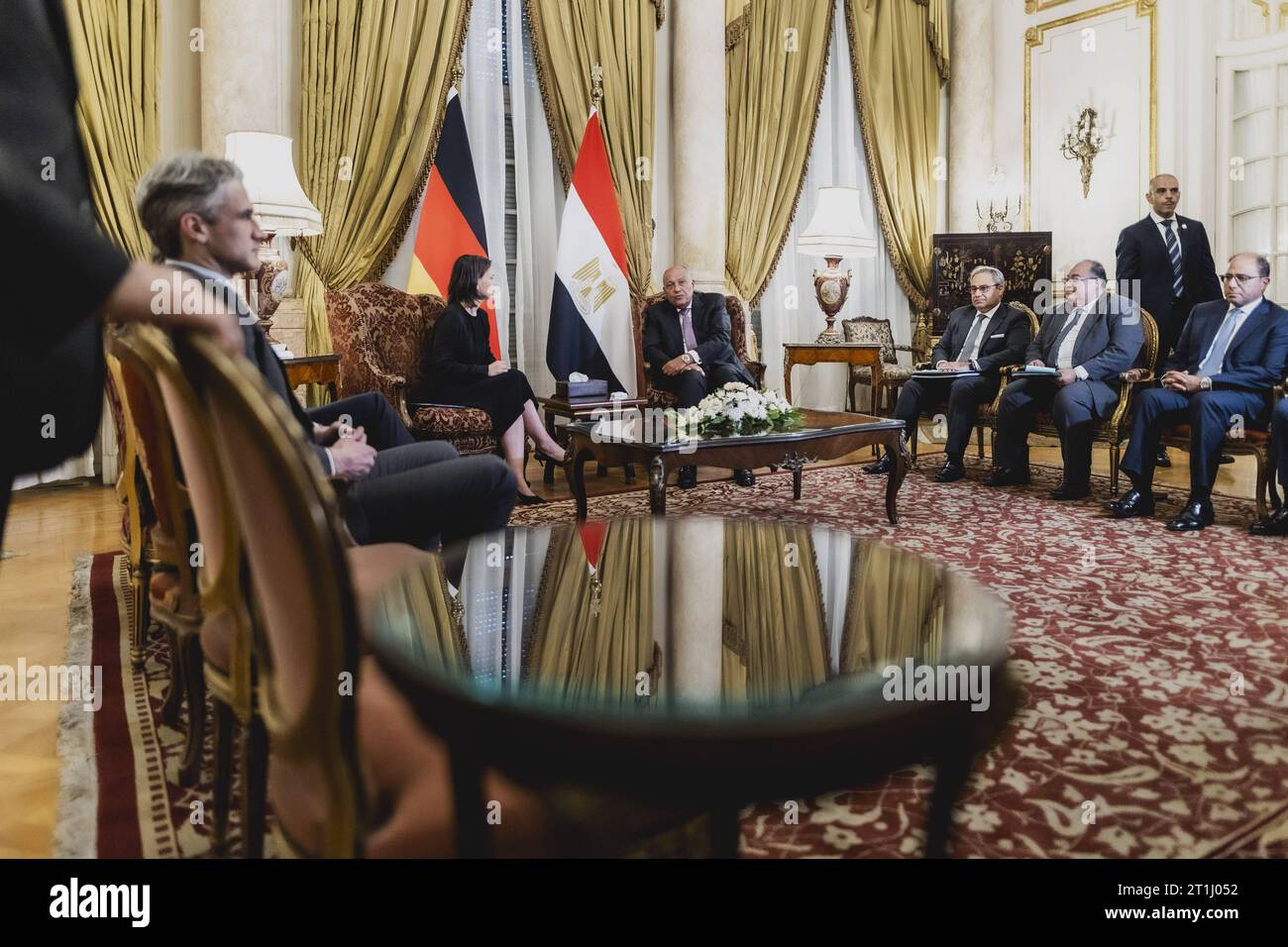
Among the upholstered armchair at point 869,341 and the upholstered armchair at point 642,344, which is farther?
the upholstered armchair at point 869,341

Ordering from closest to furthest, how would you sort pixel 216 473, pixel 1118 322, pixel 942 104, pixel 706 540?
1. pixel 216 473
2. pixel 706 540
3. pixel 1118 322
4. pixel 942 104

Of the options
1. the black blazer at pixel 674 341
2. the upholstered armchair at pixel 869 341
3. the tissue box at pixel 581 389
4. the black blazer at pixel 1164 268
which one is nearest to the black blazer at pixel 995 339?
the black blazer at pixel 1164 268

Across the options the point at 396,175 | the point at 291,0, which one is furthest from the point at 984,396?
the point at 291,0

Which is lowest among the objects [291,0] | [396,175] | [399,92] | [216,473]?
[216,473]

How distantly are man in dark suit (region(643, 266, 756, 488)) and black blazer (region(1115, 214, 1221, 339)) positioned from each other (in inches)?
99.6

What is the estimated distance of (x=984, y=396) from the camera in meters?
5.75

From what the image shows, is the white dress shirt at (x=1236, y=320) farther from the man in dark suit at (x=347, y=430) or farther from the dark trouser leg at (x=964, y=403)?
the man in dark suit at (x=347, y=430)

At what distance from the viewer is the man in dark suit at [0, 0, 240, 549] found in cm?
80

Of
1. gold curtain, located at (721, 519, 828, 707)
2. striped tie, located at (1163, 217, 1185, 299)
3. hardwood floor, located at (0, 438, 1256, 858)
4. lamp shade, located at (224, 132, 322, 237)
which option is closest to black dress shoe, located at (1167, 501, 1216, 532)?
hardwood floor, located at (0, 438, 1256, 858)

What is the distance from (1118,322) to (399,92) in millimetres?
4427

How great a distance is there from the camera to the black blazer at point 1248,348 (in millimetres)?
4406

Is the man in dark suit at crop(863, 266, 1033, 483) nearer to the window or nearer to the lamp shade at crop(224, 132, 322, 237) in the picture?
the window

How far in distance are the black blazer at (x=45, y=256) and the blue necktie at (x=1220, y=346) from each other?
5011 mm
